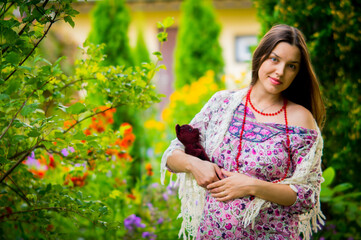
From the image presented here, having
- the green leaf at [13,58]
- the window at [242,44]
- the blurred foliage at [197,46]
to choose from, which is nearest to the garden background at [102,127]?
the green leaf at [13,58]

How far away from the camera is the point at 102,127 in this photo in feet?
9.94

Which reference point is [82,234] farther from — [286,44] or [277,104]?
[286,44]

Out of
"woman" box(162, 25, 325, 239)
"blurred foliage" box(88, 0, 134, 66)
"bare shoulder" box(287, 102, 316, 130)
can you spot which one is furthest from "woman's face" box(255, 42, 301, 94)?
"blurred foliage" box(88, 0, 134, 66)

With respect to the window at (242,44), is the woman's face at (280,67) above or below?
below

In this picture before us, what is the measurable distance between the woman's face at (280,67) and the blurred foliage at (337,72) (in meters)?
1.37

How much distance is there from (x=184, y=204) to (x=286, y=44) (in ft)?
2.96

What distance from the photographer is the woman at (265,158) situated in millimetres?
1630

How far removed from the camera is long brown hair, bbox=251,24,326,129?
5.58ft

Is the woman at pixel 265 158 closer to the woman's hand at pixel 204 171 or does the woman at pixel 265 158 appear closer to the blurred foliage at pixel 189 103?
the woman's hand at pixel 204 171

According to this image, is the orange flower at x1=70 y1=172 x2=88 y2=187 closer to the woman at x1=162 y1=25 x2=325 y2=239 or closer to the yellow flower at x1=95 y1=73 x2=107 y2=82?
the yellow flower at x1=95 y1=73 x2=107 y2=82

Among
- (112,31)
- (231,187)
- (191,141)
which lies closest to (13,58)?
(191,141)

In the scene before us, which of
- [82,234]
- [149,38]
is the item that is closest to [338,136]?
[82,234]

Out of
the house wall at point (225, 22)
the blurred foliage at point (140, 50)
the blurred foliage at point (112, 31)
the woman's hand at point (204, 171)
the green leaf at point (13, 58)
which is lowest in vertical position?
the woman's hand at point (204, 171)

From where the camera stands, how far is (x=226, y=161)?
1722 millimetres
